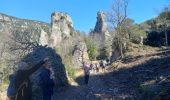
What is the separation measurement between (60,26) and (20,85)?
67.5m

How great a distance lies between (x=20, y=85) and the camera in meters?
9.65

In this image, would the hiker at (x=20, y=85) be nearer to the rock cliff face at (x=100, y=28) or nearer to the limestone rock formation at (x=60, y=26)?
the limestone rock formation at (x=60, y=26)

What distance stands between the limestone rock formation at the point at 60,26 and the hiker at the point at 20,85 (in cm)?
6642

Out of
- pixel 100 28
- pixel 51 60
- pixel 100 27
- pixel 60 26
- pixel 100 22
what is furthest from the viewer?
pixel 100 22

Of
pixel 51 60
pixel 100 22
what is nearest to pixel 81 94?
pixel 51 60

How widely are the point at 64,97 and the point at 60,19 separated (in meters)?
61.6

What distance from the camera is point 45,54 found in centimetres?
2108

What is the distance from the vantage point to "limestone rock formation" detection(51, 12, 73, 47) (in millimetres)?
77188

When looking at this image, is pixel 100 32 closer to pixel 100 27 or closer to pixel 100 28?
pixel 100 28

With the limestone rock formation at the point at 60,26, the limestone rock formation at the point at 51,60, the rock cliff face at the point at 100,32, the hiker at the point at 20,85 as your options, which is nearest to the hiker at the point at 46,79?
the hiker at the point at 20,85

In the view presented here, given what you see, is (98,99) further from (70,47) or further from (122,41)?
(70,47)

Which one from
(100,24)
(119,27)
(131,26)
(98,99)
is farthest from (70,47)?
(98,99)

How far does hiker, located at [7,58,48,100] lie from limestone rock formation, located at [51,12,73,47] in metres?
66.4

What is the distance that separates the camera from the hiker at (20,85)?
9.51 m
